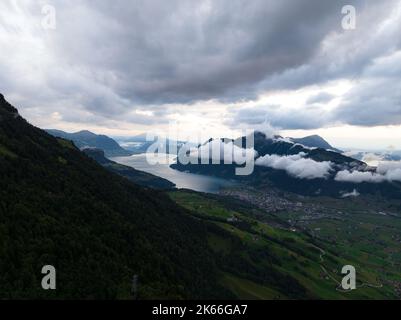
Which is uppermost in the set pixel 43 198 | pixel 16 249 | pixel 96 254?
pixel 43 198

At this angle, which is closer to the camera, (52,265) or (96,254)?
(52,265)

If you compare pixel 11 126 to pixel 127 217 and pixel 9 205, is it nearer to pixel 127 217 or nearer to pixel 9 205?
pixel 127 217

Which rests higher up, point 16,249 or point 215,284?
point 16,249

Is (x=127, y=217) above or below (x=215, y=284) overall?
above
